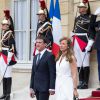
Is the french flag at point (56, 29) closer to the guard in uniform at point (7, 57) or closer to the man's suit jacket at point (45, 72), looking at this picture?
the guard in uniform at point (7, 57)

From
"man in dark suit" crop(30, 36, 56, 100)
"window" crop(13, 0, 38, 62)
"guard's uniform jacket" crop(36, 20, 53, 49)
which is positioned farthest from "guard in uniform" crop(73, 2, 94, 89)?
"man in dark suit" crop(30, 36, 56, 100)

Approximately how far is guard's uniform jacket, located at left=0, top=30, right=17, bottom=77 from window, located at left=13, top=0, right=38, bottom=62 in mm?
2239

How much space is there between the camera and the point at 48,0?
40.3 feet

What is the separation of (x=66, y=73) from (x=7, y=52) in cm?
399

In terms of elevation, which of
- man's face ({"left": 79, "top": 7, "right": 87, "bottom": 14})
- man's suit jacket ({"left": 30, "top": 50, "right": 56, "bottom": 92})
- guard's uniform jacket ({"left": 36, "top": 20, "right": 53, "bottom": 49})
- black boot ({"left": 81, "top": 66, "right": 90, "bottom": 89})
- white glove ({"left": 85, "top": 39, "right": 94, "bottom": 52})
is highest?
man's face ({"left": 79, "top": 7, "right": 87, "bottom": 14})

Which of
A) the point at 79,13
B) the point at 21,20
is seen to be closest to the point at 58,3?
the point at 79,13

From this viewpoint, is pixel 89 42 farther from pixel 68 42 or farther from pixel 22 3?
pixel 22 3

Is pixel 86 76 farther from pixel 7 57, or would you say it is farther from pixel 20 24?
pixel 20 24

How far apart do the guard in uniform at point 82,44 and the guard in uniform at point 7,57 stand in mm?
1518

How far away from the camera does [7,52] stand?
10.8 metres

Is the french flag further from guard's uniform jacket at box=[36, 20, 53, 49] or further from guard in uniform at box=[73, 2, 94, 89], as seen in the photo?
guard in uniform at box=[73, 2, 94, 89]

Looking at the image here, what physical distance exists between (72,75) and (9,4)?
22.5ft

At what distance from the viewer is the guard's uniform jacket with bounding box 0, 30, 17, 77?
10.7 metres

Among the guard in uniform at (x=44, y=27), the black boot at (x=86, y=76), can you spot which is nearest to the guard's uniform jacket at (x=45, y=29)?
the guard in uniform at (x=44, y=27)
